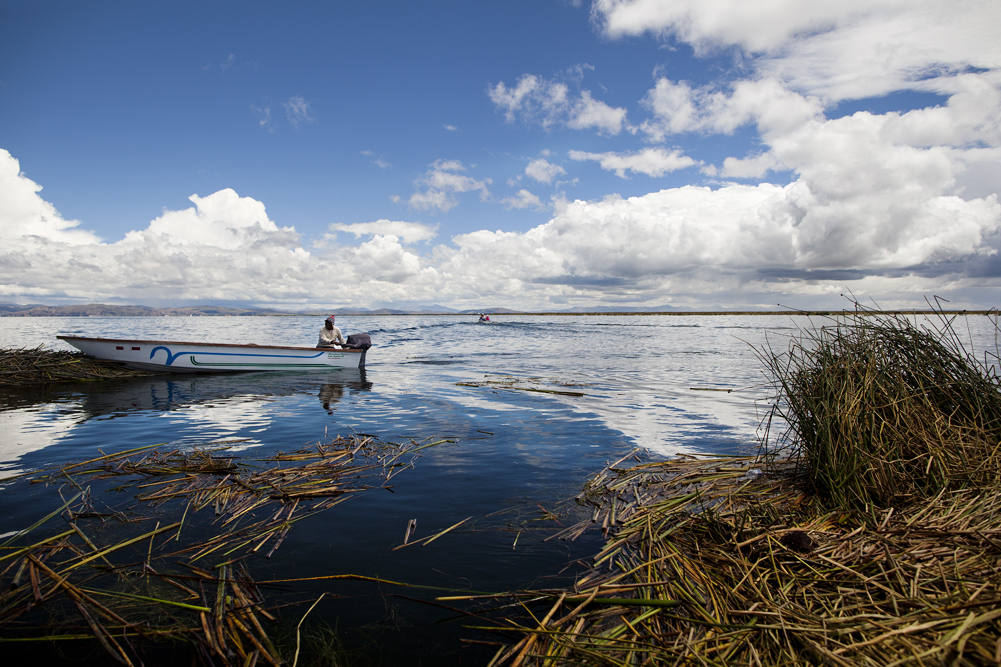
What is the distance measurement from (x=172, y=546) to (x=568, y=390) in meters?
12.0

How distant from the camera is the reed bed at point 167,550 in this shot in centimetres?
330

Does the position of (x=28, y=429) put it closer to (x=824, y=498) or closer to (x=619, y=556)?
(x=619, y=556)

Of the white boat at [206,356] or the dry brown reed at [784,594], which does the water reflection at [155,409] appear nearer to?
the white boat at [206,356]

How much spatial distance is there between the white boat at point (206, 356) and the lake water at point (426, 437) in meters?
0.61

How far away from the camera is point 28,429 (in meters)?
9.40

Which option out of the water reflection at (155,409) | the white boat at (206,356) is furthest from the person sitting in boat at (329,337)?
the water reflection at (155,409)

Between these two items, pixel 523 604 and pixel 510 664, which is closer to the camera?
pixel 510 664

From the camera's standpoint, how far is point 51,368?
16094mm

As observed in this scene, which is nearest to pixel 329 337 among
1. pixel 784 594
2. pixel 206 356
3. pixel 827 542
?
pixel 206 356

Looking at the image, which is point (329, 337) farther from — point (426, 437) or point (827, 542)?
point (827, 542)

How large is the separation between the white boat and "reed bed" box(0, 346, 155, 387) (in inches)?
13.5

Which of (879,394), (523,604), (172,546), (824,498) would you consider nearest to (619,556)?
(523,604)

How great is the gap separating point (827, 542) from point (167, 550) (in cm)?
594

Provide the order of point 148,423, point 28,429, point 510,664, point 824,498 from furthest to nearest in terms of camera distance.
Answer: point 148,423 < point 28,429 < point 824,498 < point 510,664
